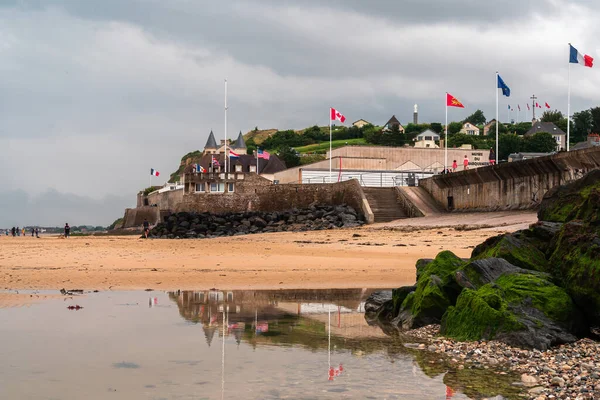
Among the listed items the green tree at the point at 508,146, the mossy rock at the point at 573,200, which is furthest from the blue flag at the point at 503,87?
the green tree at the point at 508,146

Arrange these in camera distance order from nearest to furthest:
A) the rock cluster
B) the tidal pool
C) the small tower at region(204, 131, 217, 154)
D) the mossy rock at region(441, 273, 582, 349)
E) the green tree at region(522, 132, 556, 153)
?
the tidal pool, the mossy rock at region(441, 273, 582, 349), the rock cluster, the green tree at region(522, 132, 556, 153), the small tower at region(204, 131, 217, 154)

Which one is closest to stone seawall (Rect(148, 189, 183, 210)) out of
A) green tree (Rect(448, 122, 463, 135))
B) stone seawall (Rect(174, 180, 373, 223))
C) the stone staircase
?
stone seawall (Rect(174, 180, 373, 223))

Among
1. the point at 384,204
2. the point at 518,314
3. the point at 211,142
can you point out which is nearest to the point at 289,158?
the point at 211,142

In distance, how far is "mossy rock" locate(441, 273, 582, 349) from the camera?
8.39m

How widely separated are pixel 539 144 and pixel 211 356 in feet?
379

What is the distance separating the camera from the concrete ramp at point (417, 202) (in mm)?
39000

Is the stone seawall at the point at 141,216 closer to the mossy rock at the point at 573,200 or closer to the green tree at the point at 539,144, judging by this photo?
the mossy rock at the point at 573,200

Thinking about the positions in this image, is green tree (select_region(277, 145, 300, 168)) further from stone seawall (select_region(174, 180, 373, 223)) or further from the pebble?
the pebble

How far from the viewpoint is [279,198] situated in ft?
163

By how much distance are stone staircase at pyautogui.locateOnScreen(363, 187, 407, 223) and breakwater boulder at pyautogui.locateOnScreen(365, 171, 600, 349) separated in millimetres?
27243

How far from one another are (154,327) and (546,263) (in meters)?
5.85

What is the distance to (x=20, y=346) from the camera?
8242 mm

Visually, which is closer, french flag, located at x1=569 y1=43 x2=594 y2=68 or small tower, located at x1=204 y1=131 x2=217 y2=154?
french flag, located at x1=569 y1=43 x2=594 y2=68

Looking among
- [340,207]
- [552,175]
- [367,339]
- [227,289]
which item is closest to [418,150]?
[340,207]
